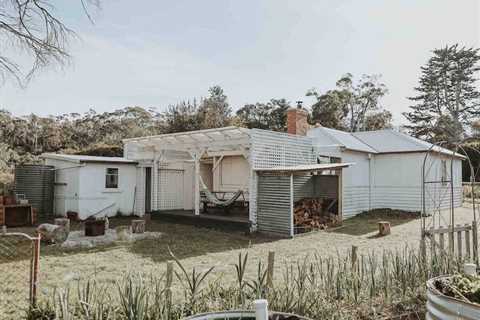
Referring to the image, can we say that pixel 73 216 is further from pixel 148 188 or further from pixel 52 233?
pixel 52 233

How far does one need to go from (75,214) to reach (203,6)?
842 centimetres

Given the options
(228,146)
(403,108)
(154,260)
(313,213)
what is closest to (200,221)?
(228,146)

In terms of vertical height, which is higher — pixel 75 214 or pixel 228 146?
pixel 228 146

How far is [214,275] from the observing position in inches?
228

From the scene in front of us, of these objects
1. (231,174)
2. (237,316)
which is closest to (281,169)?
(231,174)

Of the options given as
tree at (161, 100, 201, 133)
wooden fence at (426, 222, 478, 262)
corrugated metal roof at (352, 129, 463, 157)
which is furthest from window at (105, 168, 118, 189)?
wooden fence at (426, 222, 478, 262)

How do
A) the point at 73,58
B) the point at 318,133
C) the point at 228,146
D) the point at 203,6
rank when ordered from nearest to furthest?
the point at 203,6 → the point at 73,58 → the point at 228,146 → the point at 318,133

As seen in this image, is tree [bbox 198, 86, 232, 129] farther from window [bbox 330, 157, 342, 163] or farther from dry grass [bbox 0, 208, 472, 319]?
dry grass [bbox 0, 208, 472, 319]

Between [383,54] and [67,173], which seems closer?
[383,54]

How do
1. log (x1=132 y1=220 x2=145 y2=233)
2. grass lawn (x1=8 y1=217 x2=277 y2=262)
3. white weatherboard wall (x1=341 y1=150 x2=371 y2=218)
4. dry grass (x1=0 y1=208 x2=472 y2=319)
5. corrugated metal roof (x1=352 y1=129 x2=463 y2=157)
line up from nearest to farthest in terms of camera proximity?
1. dry grass (x1=0 y1=208 x2=472 y2=319)
2. grass lawn (x1=8 y1=217 x2=277 y2=262)
3. log (x1=132 y1=220 x2=145 y2=233)
4. white weatherboard wall (x1=341 y1=150 x2=371 y2=218)
5. corrugated metal roof (x1=352 y1=129 x2=463 y2=157)

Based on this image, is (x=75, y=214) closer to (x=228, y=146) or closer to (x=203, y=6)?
(x=228, y=146)

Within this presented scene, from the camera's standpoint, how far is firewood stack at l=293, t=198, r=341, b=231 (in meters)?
11.1

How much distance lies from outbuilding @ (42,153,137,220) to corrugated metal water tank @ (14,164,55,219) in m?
0.44

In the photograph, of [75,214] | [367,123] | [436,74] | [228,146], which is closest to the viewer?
[228,146]
